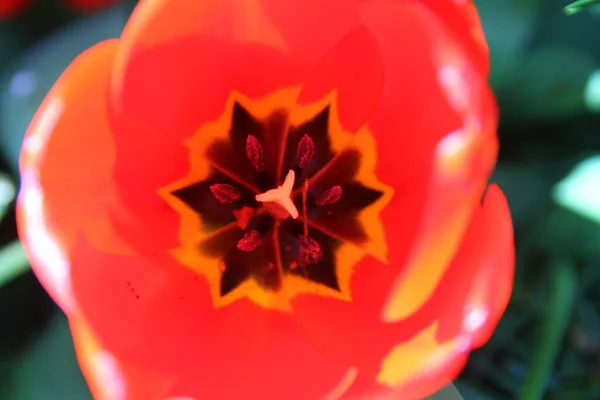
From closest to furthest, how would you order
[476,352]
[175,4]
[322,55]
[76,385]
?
1. [175,4]
2. [322,55]
3. [76,385]
4. [476,352]

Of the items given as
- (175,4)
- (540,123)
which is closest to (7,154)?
(175,4)

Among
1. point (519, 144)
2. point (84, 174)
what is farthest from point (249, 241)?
point (519, 144)

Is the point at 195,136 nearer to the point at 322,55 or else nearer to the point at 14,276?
the point at 322,55

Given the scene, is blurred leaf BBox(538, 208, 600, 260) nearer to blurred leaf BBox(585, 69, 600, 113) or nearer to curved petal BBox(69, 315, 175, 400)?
blurred leaf BBox(585, 69, 600, 113)

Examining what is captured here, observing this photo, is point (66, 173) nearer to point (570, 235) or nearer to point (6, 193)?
point (6, 193)

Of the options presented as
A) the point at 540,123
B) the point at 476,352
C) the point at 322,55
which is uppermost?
the point at 322,55

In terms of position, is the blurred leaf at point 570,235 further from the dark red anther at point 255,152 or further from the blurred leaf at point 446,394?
the dark red anther at point 255,152
